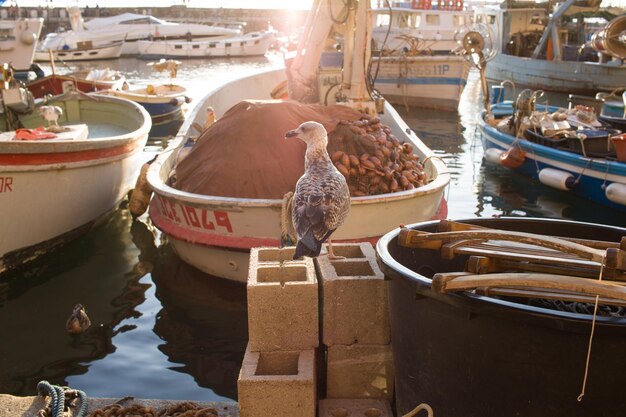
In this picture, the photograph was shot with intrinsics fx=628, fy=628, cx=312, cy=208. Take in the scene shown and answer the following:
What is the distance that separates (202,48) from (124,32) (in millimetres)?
7009

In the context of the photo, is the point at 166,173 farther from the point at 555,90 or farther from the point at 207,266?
the point at 555,90

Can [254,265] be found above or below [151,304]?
above

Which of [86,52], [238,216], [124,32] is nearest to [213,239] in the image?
[238,216]

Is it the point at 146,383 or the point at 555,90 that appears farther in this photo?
the point at 555,90

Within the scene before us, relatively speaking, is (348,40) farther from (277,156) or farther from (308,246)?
(308,246)

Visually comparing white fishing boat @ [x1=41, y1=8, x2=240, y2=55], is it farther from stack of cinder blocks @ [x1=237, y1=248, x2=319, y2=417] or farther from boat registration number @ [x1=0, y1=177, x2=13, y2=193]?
stack of cinder blocks @ [x1=237, y1=248, x2=319, y2=417]

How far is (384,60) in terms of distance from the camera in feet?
74.8

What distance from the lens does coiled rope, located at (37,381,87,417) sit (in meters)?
3.70

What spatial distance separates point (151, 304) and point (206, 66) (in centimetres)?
3570

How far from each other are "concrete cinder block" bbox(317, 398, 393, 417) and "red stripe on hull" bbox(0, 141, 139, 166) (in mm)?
5383

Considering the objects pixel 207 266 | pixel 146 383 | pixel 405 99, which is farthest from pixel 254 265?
pixel 405 99

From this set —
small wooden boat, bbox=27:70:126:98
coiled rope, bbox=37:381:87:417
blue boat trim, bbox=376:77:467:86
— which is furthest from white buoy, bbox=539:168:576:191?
small wooden boat, bbox=27:70:126:98

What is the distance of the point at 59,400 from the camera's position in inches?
148

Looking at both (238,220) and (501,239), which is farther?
(238,220)
